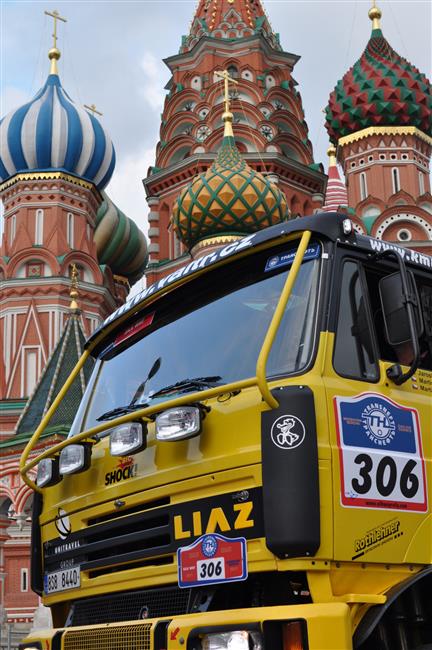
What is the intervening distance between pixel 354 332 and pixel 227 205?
20.3 metres

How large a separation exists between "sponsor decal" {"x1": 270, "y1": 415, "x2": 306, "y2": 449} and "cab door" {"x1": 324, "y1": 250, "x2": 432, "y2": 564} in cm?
17

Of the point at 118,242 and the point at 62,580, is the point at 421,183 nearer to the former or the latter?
the point at 118,242

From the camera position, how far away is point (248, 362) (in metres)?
4.08

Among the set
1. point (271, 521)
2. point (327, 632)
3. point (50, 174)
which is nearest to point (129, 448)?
point (271, 521)

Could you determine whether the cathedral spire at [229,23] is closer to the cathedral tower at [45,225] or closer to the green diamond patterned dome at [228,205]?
the cathedral tower at [45,225]

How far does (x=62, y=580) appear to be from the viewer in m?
4.73

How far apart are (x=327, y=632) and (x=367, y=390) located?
1029mm

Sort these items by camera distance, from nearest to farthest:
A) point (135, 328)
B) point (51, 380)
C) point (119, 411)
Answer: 1. point (119, 411)
2. point (135, 328)
3. point (51, 380)

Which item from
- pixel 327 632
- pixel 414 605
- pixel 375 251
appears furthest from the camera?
pixel 375 251

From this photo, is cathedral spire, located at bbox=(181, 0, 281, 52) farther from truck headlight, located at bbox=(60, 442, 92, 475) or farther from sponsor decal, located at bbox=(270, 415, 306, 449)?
sponsor decal, located at bbox=(270, 415, 306, 449)

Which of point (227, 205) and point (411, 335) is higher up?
point (227, 205)

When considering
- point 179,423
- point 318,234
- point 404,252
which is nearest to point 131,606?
point 179,423

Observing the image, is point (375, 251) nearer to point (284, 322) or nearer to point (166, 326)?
point (284, 322)

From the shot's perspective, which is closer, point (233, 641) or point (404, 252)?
point (233, 641)
